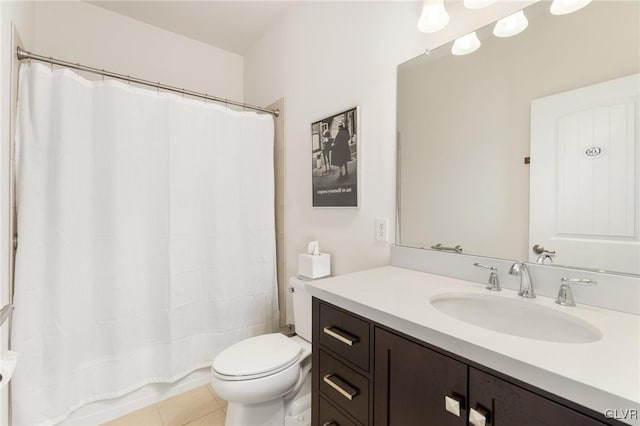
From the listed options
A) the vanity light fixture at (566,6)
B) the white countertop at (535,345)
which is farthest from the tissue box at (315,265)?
the vanity light fixture at (566,6)

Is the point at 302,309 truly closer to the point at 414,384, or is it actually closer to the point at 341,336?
the point at 341,336

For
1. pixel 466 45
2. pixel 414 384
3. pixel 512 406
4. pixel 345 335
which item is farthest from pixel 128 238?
pixel 466 45

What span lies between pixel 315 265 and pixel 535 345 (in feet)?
3.84

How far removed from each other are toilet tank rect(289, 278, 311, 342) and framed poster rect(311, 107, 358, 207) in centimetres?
52

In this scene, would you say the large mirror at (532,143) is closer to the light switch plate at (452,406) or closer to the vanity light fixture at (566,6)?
the vanity light fixture at (566,6)

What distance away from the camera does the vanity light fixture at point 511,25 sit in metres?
1.03

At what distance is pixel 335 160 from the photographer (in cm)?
170

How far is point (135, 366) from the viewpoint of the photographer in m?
1.67

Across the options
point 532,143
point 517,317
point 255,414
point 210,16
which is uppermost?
point 210,16

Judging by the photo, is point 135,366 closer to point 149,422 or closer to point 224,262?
point 149,422

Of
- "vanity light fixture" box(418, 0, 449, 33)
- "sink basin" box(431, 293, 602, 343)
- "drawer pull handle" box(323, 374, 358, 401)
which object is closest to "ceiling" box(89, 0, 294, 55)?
"vanity light fixture" box(418, 0, 449, 33)

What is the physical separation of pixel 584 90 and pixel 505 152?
0.91ft

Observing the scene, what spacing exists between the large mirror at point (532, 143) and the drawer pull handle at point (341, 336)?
58 centimetres

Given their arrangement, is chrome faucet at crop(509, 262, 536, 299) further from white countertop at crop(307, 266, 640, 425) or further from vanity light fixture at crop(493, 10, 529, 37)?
vanity light fixture at crop(493, 10, 529, 37)
